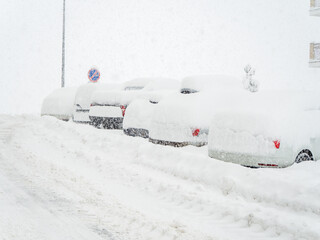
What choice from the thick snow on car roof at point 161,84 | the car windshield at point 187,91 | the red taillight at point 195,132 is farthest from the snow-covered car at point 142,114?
the red taillight at point 195,132

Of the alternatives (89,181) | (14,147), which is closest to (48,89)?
(14,147)

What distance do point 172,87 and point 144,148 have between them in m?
5.71

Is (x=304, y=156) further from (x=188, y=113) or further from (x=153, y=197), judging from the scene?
(x=153, y=197)

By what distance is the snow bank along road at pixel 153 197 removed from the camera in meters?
4.62

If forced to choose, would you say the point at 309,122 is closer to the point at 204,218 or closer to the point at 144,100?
the point at 204,218

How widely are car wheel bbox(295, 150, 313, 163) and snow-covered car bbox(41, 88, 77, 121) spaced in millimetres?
12461

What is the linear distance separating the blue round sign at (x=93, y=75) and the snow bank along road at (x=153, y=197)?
38.0ft

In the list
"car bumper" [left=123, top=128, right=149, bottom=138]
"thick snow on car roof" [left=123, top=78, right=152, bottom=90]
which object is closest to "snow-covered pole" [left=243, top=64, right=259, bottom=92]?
"car bumper" [left=123, top=128, right=149, bottom=138]

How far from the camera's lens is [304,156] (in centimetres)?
723

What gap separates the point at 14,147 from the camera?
1038 centimetres

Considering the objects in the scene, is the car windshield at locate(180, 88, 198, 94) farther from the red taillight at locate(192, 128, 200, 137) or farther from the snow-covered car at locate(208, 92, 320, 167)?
the snow-covered car at locate(208, 92, 320, 167)

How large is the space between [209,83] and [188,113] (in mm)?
1641

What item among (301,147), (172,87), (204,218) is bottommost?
(204,218)

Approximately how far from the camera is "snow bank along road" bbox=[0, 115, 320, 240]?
182 inches
